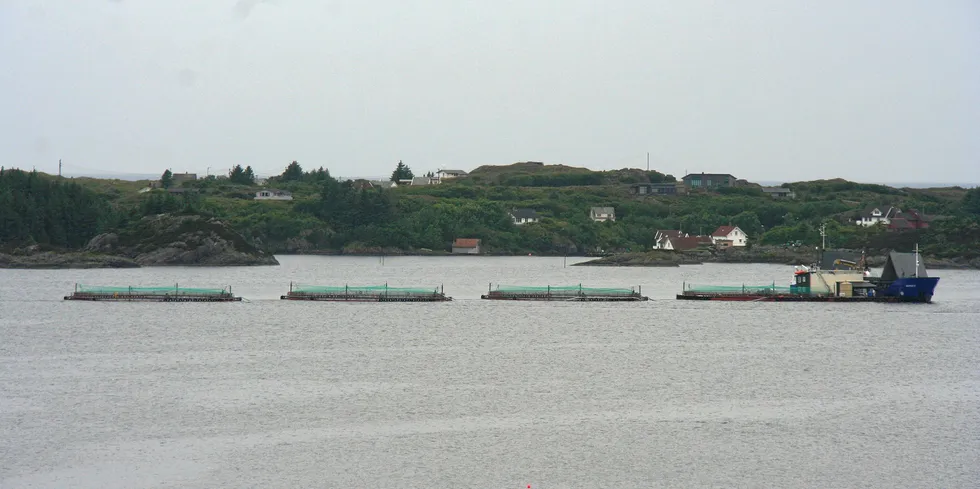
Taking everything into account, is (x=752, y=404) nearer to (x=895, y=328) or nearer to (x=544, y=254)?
(x=895, y=328)

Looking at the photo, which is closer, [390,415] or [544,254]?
[390,415]

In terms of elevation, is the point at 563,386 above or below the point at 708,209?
below

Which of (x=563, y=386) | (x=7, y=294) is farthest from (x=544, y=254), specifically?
(x=563, y=386)

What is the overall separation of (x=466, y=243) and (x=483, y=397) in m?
129

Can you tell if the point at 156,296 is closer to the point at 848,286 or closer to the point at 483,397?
the point at 483,397

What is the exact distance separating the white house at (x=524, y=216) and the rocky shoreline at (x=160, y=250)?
60.2m

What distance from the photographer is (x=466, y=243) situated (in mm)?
166250

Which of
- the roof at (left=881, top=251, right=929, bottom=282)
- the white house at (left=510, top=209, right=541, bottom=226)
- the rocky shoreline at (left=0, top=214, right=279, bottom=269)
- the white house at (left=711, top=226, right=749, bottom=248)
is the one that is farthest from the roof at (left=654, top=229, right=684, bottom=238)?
the roof at (left=881, top=251, right=929, bottom=282)

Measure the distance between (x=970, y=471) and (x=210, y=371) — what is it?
28540mm

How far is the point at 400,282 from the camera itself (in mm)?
98375

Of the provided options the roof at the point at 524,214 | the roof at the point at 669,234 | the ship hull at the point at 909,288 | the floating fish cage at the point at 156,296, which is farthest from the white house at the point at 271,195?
the ship hull at the point at 909,288

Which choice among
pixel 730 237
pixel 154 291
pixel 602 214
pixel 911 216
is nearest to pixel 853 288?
pixel 154 291

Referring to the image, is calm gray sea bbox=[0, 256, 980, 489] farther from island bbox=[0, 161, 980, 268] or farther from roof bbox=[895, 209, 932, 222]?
roof bbox=[895, 209, 932, 222]

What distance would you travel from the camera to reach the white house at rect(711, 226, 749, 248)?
162000 mm
